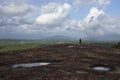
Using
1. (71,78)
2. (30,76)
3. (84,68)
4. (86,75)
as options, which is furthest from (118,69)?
(30,76)

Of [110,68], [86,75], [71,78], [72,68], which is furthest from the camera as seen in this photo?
[110,68]

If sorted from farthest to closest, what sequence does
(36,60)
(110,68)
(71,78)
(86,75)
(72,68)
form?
1. (36,60)
2. (110,68)
3. (72,68)
4. (86,75)
5. (71,78)

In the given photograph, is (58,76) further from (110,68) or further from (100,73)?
(110,68)

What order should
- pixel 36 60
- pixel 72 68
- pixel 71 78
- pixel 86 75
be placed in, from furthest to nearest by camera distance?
pixel 36 60 < pixel 72 68 < pixel 86 75 < pixel 71 78

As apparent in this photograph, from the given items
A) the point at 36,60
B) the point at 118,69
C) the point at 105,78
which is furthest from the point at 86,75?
the point at 36,60

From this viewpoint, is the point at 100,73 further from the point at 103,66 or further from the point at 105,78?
the point at 103,66

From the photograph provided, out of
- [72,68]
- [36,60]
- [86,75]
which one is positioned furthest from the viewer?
[36,60]

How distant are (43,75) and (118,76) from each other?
30.7 ft

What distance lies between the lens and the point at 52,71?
3706 cm

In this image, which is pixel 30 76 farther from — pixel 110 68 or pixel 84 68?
pixel 110 68

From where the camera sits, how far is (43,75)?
111 ft

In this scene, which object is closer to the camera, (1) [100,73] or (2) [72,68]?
(1) [100,73]

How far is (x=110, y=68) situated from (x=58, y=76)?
40.7 ft

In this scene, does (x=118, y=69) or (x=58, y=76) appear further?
(x=118, y=69)
